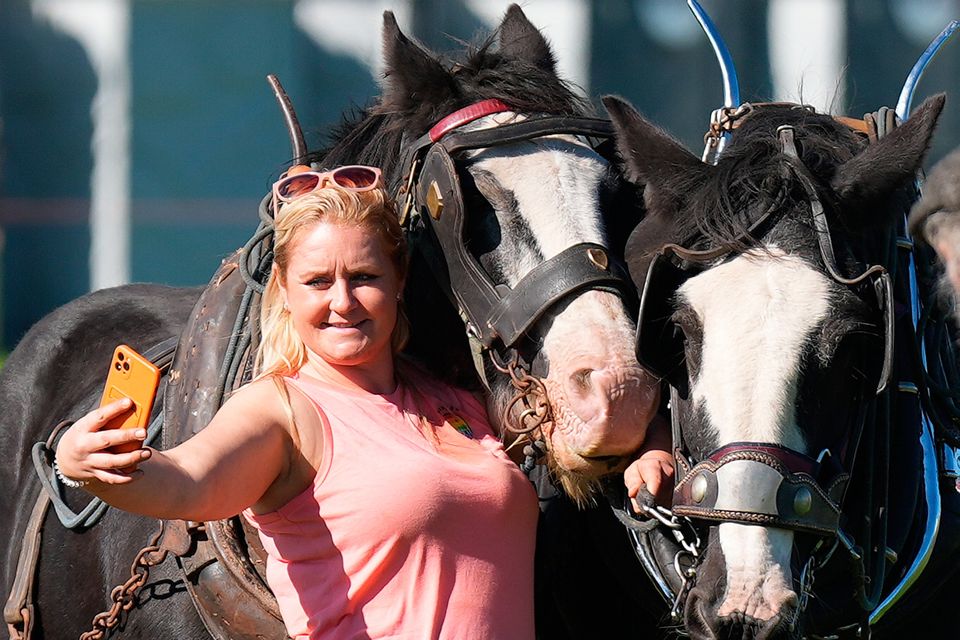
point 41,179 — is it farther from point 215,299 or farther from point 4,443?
point 215,299

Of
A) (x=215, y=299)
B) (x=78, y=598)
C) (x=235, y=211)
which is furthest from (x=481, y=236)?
(x=235, y=211)

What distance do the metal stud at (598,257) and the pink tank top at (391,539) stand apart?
1.53 ft

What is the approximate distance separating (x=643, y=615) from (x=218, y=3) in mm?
11117

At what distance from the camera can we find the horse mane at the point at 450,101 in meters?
3.26

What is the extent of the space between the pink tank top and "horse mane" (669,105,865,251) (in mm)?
633

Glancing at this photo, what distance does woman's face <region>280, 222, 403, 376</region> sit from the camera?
2.65 metres

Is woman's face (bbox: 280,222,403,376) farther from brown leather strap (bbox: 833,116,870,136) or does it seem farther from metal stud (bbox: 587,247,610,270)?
brown leather strap (bbox: 833,116,870,136)

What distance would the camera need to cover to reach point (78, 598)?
3609mm

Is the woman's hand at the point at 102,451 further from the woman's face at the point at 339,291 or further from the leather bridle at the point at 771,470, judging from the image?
the leather bridle at the point at 771,470

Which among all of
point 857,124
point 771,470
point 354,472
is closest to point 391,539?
point 354,472

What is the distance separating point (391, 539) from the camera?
8.29ft

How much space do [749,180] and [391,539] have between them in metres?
0.95

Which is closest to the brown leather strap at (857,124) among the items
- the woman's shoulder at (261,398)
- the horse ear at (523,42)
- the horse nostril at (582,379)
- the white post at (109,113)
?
the horse ear at (523,42)

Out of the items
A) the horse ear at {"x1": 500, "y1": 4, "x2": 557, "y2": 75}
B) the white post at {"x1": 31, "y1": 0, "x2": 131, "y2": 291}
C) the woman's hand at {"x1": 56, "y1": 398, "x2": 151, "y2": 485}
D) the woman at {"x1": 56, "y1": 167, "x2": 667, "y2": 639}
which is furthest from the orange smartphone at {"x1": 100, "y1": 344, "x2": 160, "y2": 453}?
the white post at {"x1": 31, "y1": 0, "x2": 131, "y2": 291}
